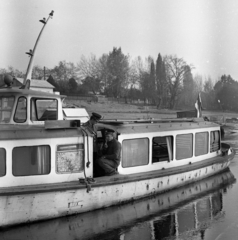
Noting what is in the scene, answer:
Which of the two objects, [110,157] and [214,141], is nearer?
[110,157]

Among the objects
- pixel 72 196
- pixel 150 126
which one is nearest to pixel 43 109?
pixel 72 196

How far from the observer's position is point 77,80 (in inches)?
2805

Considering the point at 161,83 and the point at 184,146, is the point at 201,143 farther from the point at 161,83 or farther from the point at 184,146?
the point at 161,83

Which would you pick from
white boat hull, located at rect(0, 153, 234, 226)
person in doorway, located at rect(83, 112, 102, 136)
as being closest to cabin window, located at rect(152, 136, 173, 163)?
white boat hull, located at rect(0, 153, 234, 226)

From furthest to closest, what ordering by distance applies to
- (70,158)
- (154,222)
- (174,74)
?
(174,74), (154,222), (70,158)

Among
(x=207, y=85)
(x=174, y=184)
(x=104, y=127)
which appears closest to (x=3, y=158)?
(x=104, y=127)

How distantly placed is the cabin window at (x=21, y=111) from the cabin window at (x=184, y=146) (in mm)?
5257

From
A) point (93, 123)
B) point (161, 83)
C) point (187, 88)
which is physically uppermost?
point (161, 83)

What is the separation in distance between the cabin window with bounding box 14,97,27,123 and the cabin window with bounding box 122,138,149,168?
2.79 meters

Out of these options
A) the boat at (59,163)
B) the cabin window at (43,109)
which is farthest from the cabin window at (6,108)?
the cabin window at (43,109)

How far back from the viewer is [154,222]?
8664 millimetres

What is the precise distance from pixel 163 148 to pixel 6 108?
516cm

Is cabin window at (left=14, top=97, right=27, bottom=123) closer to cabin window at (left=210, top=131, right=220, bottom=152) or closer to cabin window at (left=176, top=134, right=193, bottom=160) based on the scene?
cabin window at (left=176, top=134, right=193, bottom=160)

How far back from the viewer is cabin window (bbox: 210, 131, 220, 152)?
44.7ft
